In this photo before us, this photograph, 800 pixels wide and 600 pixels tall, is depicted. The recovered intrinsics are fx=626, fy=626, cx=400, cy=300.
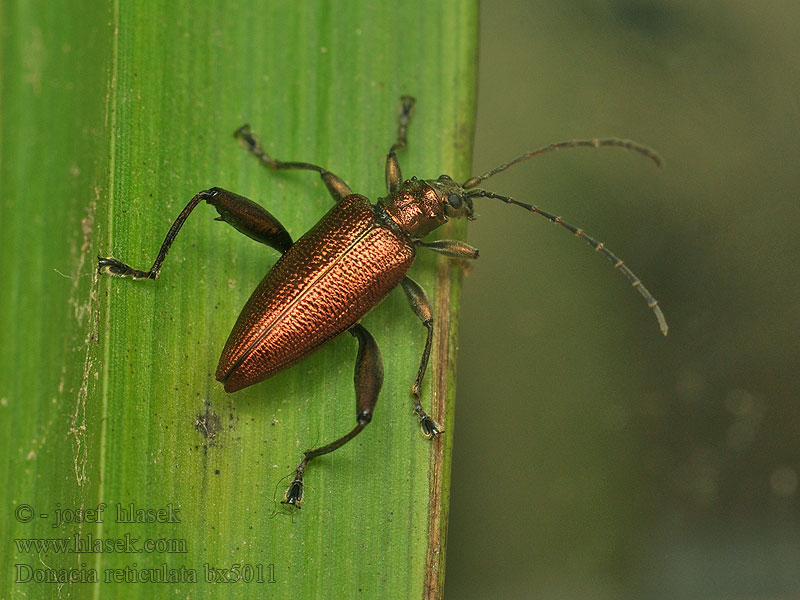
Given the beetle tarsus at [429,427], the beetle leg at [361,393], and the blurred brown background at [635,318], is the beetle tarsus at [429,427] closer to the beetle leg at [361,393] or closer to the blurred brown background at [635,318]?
the beetle leg at [361,393]

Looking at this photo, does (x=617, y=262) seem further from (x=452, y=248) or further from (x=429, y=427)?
(x=429, y=427)

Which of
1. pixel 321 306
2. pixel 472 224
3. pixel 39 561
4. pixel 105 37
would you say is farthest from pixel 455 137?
pixel 39 561

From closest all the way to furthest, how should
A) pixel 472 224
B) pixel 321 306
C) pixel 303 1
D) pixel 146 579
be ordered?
1. pixel 146 579
2. pixel 321 306
3. pixel 303 1
4. pixel 472 224

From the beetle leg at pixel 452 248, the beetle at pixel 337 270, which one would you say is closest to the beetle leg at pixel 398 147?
the beetle at pixel 337 270

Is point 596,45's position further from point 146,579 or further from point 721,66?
point 146,579

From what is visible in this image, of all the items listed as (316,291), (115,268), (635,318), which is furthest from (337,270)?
(635,318)
